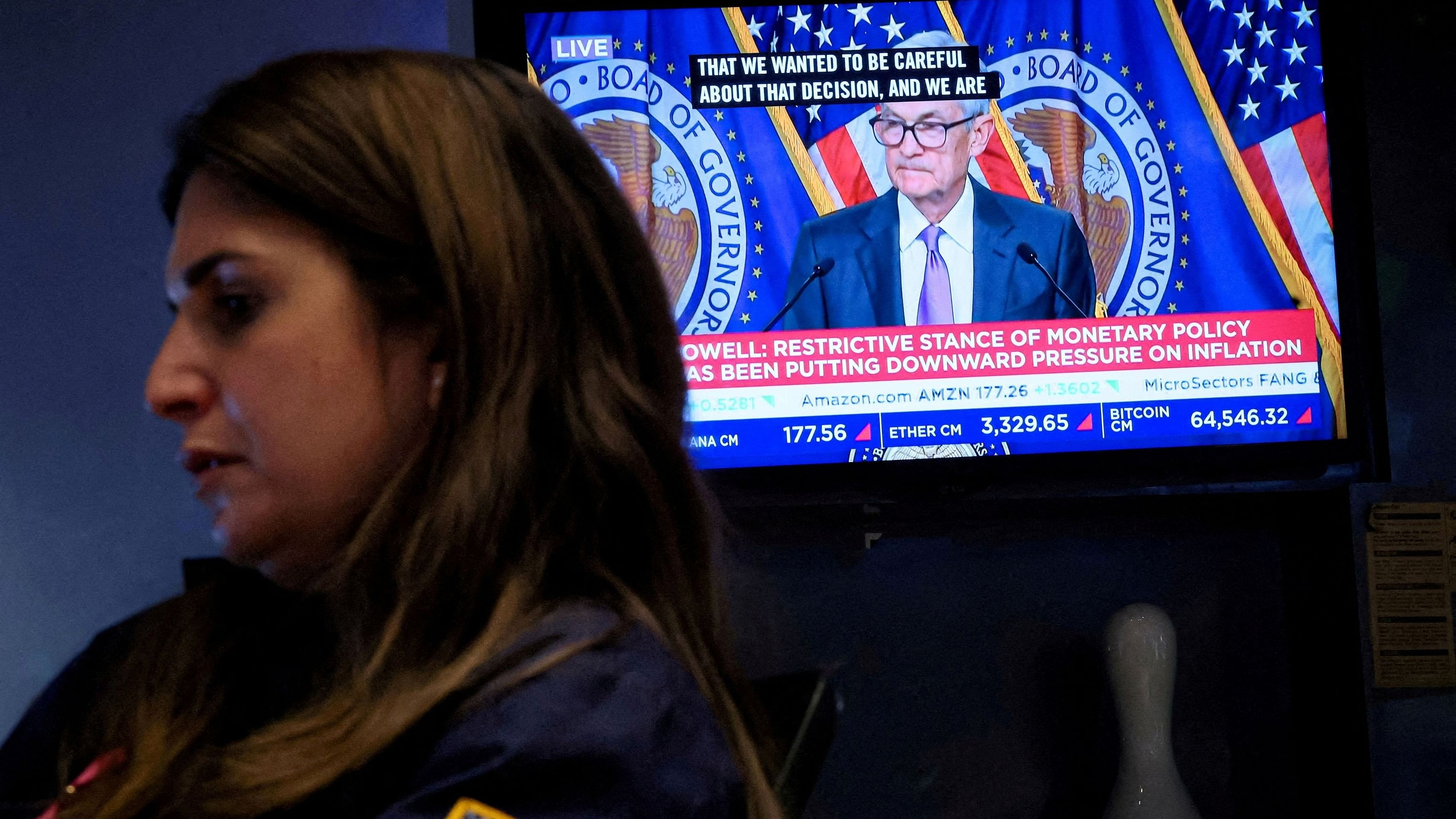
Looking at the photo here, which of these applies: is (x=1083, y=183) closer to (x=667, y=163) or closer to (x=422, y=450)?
(x=667, y=163)

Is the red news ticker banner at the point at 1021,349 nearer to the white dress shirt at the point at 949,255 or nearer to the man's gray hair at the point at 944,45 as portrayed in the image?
the white dress shirt at the point at 949,255

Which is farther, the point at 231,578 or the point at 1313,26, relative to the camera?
the point at 1313,26

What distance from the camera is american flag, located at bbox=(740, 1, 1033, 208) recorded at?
5.26 ft

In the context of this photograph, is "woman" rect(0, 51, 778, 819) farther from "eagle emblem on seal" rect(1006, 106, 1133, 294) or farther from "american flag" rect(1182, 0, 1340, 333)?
"american flag" rect(1182, 0, 1340, 333)

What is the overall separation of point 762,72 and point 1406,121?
0.90 m

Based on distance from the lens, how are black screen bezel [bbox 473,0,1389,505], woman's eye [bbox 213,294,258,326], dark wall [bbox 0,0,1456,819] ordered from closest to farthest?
woman's eye [bbox 213,294,258,326]
black screen bezel [bbox 473,0,1389,505]
dark wall [bbox 0,0,1456,819]

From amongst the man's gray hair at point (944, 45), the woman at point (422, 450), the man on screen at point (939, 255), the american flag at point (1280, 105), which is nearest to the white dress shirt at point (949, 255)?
the man on screen at point (939, 255)

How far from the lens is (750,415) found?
1.58 meters

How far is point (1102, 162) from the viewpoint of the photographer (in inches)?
63.4

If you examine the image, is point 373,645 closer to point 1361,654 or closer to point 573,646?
point 573,646

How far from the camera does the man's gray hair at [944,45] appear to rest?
1611 mm

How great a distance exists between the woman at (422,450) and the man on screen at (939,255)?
2.91ft

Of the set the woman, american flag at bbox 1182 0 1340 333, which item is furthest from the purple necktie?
the woman

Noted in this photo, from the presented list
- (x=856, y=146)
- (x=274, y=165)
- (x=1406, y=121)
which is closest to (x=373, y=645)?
(x=274, y=165)
